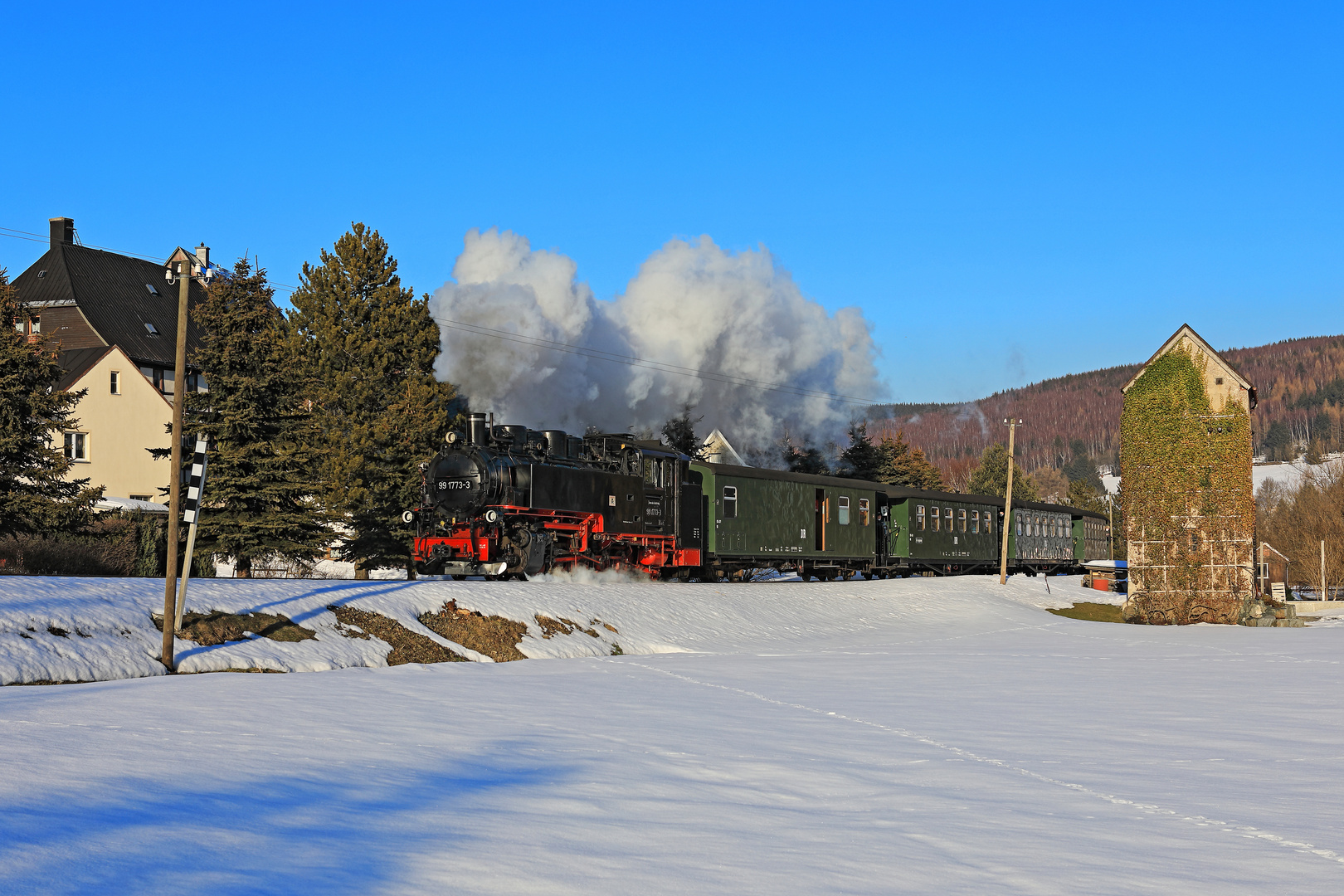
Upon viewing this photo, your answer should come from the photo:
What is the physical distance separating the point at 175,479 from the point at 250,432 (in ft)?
43.6

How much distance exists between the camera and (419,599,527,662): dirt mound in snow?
67.5ft

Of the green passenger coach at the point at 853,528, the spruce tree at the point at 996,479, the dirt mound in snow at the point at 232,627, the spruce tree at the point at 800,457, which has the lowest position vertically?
the dirt mound in snow at the point at 232,627

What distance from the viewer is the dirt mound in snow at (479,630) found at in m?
20.6

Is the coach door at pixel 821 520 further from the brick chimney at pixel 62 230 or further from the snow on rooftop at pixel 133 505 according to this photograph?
the brick chimney at pixel 62 230

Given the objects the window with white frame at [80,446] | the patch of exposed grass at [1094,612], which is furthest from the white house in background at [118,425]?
the patch of exposed grass at [1094,612]

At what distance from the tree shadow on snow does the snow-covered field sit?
0.08ft

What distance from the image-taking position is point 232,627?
18.0 m

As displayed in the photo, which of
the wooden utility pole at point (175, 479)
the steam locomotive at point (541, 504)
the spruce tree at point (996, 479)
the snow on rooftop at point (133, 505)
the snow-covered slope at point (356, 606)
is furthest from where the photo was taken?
the spruce tree at point (996, 479)

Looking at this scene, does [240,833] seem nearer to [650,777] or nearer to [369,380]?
[650,777]

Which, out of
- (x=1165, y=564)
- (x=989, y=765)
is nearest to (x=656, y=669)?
(x=989, y=765)

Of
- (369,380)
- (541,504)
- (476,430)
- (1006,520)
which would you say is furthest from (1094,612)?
(369,380)

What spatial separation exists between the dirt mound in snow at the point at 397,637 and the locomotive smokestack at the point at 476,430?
912cm

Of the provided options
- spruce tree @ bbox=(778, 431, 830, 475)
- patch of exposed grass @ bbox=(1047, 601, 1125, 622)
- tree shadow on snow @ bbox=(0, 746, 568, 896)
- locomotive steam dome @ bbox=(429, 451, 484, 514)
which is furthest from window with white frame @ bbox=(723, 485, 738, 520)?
spruce tree @ bbox=(778, 431, 830, 475)

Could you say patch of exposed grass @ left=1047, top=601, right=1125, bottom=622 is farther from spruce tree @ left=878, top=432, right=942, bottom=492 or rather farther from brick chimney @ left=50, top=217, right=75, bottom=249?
brick chimney @ left=50, top=217, right=75, bottom=249
